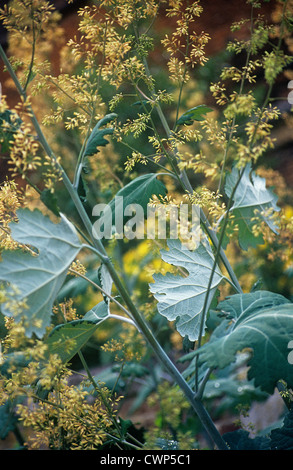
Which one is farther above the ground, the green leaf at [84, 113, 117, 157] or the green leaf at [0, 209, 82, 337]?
the green leaf at [84, 113, 117, 157]

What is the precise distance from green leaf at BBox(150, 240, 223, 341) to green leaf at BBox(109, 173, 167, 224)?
116 millimetres

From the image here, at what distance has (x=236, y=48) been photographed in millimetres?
774

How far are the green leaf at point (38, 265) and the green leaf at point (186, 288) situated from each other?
26 cm

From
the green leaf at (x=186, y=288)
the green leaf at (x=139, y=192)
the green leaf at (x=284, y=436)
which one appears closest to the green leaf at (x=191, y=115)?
the green leaf at (x=139, y=192)

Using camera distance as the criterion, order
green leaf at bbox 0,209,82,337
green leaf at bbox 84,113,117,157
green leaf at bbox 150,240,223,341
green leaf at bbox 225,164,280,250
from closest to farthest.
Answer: green leaf at bbox 0,209,82,337 → green leaf at bbox 84,113,117,157 → green leaf at bbox 150,240,223,341 → green leaf at bbox 225,164,280,250

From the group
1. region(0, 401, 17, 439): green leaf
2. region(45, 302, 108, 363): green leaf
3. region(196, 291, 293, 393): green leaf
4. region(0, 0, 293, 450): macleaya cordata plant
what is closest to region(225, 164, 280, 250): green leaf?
region(0, 0, 293, 450): macleaya cordata plant

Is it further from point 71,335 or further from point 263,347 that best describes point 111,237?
point 263,347

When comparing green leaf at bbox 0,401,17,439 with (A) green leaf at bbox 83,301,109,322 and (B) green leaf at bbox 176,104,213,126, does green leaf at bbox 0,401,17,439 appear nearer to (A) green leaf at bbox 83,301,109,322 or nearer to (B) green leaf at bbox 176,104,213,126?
(A) green leaf at bbox 83,301,109,322

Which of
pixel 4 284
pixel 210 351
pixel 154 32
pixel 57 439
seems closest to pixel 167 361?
pixel 210 351

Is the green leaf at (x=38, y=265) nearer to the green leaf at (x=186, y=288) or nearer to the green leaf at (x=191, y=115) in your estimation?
the green leaf at (x=186, y=288)

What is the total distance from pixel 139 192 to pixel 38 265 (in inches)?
13.0

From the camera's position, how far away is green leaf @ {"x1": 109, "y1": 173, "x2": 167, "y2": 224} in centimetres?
89

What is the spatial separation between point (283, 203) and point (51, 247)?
1553mm

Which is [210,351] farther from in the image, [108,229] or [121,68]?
[121,68]
